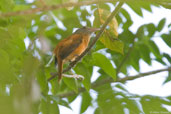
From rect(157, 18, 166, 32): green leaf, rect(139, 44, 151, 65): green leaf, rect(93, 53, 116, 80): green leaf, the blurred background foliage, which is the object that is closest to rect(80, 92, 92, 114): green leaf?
the blurred background foliage

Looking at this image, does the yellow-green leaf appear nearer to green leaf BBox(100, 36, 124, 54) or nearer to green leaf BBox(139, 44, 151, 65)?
green leaf BBox(100, 36, 124, 54)

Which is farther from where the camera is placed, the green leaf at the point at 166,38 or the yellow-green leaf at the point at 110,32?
the green leaf at the point at 166,38

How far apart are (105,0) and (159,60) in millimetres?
2159

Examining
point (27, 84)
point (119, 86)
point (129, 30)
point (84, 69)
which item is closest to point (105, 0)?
point (27, 84)

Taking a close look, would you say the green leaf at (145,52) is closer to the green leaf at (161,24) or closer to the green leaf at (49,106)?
the green leaf at (161,24)

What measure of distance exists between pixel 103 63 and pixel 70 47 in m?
0.32

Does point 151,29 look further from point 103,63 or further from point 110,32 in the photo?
point 110,32

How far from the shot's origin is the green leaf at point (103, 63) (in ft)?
7.18

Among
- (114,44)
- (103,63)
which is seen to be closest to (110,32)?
(114,44)

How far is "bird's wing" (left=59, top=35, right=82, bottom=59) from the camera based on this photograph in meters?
2.18

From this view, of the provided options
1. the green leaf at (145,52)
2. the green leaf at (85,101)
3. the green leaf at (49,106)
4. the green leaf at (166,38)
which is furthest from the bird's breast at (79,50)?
the green leaf at (166,38)

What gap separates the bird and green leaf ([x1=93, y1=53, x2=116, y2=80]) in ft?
0.69

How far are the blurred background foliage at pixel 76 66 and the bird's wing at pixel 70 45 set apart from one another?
9cm

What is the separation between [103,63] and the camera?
2.25 m
